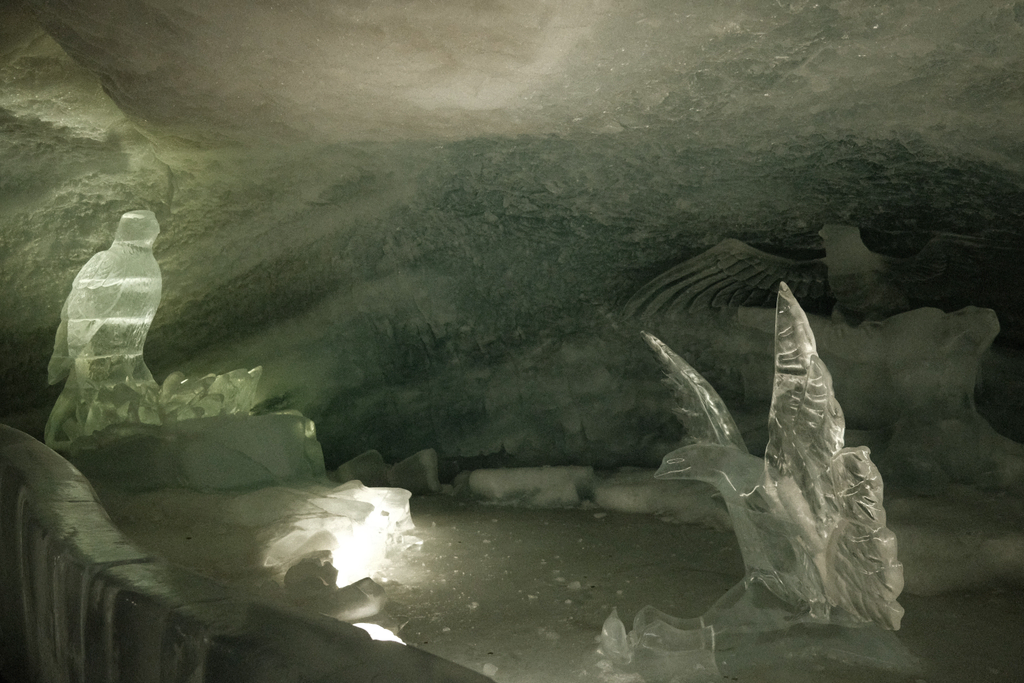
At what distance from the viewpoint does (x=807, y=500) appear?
2348 mm

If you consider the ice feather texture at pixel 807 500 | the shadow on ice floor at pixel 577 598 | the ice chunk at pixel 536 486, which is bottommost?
the shadow on ice floor at pixel 577 598

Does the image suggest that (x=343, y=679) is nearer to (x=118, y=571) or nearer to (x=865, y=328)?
(x=118, y=571)

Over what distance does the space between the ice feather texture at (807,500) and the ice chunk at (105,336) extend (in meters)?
2.69

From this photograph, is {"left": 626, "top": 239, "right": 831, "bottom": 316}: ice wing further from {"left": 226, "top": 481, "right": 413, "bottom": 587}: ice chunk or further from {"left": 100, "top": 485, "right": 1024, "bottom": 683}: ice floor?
{"left": 226, "top": 481, "right": 413, "bottom": 587}: ice chunk

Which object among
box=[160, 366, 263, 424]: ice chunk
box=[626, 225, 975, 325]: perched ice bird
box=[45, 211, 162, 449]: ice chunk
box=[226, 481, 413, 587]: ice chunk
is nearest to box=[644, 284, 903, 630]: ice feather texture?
box=[226, 481, 413, 587]: ice chunk

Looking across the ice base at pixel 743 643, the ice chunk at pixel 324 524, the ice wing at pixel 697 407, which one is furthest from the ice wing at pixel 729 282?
the ice base at pixel 743 643

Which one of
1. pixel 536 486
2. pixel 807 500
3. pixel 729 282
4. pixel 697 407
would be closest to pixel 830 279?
pixel 729 282

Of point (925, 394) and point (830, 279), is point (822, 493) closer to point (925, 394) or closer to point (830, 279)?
point (925, 394)

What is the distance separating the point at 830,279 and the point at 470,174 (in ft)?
6.59

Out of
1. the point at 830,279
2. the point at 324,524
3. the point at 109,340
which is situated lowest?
the point at 324,524

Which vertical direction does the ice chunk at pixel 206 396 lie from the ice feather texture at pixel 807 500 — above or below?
above

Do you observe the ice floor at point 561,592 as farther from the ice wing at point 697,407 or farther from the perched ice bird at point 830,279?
the perched ice bird at point 830,279

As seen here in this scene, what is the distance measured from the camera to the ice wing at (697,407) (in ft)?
9.00

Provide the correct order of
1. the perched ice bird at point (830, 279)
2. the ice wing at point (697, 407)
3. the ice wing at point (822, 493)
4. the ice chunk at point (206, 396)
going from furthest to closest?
1. the perched ice bird at point (830, 279)
2. the ice chunk at point (206, 396)
3. the ice wing at point (697, 407)
4. the ice wing at point (822, 493)
